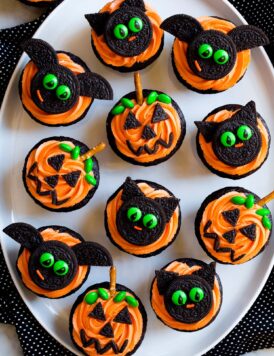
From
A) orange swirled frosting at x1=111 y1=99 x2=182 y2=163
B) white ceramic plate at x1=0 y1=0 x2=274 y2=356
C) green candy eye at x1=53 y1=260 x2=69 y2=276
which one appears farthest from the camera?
white ceramic plate at x1=0 y1=0 x2=274 y2=356

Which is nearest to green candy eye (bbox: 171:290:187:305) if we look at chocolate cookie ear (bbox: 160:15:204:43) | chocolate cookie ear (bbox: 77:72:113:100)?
chocolate cookie ear (bbox: 77:72:113:100)

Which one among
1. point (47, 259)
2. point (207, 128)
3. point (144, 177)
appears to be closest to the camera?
point (47, 259)

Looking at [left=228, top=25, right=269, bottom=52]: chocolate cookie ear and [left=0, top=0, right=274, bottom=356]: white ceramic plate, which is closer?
[left=228, top=25, right=269, bottom=52]: chocolate cookie ear

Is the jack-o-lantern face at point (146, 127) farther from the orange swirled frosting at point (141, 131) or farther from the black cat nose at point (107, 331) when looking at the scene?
the black cat nose at point (107, 331)

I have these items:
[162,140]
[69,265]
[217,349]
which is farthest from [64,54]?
[217,349]

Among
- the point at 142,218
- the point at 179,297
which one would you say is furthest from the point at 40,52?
the point at 179,297

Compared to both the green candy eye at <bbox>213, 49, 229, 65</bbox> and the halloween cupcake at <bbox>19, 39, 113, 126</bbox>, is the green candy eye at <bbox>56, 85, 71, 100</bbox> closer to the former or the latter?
the halloween cupcake at <bbox>19, 39, 113, 126</bbox>

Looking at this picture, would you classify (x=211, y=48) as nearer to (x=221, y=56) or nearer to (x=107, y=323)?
(x=221, y=56)

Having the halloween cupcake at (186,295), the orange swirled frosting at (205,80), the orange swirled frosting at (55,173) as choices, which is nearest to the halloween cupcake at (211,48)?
the orange swirled frosting at (205,80)
